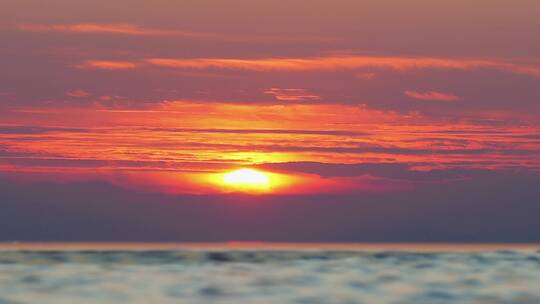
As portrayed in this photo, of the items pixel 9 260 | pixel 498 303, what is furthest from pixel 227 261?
pixel 498 303

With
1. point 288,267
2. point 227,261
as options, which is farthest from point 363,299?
point 227,261

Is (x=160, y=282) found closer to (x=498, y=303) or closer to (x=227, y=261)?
(x=227, y=261)

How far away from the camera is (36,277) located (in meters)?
10.1

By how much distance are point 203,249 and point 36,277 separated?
2.73m

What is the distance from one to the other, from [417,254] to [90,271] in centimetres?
441

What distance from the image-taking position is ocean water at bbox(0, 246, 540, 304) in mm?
9086

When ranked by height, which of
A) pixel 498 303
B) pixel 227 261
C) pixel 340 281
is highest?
pixel 227 261

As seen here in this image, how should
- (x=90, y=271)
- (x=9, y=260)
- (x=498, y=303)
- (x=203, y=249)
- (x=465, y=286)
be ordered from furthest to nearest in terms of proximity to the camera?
(x=203, y=249) → (x=9, y=260) → (x=90, y=271) → (x=465, y=286) → (x=498, y=303)

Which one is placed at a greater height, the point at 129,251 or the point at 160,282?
the point at 129,251

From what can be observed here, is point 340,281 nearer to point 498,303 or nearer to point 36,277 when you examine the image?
point 498,303

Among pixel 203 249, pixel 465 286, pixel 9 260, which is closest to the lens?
pixel 465 286

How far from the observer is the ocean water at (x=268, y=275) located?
9086 millimetres

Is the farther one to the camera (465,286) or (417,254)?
(417,254)

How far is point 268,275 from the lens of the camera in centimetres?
1041
